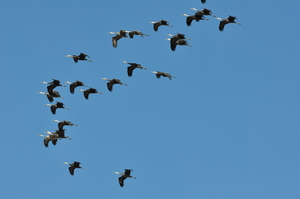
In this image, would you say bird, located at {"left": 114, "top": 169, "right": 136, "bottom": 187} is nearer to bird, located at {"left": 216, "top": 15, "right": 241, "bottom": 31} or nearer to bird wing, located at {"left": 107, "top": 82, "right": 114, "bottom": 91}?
bird wing, located at {"left": 107, "top": 82, "right": 114, "bottom": 91}

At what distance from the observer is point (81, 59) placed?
109 m

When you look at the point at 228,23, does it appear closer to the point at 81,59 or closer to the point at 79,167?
the point at 81,59

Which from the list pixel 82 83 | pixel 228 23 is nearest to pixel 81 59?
pixel 82 83

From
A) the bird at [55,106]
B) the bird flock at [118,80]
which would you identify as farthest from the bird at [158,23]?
the bird at [55,106]

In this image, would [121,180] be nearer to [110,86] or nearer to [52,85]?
[110,86]

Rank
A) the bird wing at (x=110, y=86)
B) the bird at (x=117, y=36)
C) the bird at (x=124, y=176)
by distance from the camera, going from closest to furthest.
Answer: the bird at (x=124, y=176)
the bird at (x=117, y=36)
the bird wing at (x=110, y=86)

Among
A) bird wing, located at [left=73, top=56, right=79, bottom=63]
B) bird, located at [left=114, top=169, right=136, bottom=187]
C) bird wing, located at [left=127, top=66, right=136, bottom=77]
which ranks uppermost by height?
bird wing, located at [left=127, top=66, right=136, bottom=77]

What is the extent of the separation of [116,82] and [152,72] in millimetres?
5218

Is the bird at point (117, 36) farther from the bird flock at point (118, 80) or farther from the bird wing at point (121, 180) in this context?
the bird wing at point (121, 180)

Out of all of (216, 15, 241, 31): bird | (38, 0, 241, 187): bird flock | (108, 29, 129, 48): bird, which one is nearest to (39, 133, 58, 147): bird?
(38, 0, 241, 187): bird flock

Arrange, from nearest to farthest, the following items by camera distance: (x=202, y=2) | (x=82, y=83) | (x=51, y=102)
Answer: (x=202, y=2)
(x=82, y=83)
(x=51, y=102)

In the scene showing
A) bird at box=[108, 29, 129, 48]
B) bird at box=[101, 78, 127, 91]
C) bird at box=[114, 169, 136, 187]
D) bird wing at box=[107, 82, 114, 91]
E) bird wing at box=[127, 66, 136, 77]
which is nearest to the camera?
bird at box=[114, 169, 136, 187]

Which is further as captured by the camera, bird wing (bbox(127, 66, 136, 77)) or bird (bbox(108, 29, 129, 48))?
bird wing (bbox(127, 66, 136, 77))

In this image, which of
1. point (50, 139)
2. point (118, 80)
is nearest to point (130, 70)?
point (118, 80)
